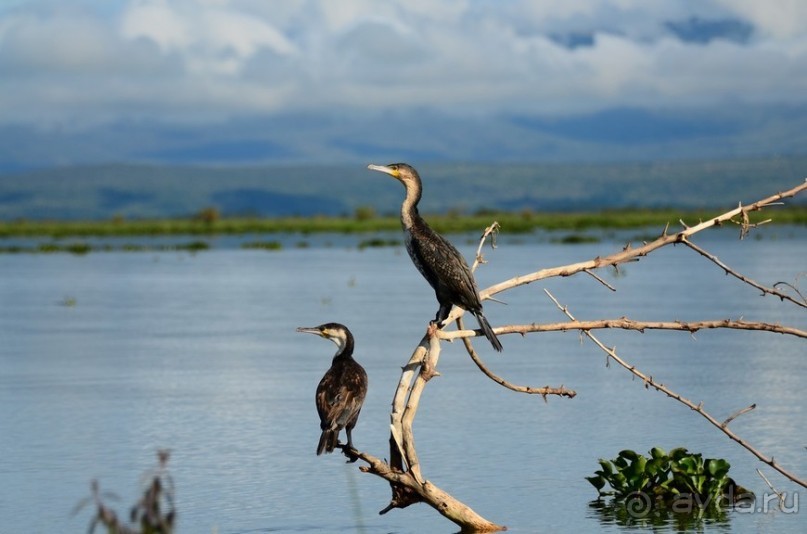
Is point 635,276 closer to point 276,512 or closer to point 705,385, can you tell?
point 705,385

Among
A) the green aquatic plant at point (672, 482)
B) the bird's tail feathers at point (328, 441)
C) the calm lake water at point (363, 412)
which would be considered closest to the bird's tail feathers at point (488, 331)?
the bird's tail feathers at point (328, 441)

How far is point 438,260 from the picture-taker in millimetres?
10164

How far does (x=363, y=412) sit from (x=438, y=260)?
5256 mm

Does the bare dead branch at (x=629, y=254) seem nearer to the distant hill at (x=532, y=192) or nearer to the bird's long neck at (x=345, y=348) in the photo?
the bird's long neck at (x=345, y=348)

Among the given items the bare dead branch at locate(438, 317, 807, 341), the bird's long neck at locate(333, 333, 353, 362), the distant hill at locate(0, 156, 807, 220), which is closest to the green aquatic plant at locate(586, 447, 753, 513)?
the bare dead branch at locate(438, 317, 807, 341)

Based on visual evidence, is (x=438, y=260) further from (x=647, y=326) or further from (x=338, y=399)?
(x=647, y=326)

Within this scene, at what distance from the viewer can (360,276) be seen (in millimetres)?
37938

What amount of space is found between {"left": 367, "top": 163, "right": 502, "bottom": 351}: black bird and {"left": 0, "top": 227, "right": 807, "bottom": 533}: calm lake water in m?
1.32

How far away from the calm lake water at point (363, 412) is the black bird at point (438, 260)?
1.32 m

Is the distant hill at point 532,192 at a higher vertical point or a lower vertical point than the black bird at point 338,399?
higher

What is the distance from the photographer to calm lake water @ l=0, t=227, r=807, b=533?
1149 centimetres

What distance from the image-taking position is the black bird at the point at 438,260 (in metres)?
10.1

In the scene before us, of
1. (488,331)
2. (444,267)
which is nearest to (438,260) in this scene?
(444,267)

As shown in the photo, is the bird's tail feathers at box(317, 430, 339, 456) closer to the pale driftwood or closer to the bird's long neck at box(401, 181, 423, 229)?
the pale driftwood
